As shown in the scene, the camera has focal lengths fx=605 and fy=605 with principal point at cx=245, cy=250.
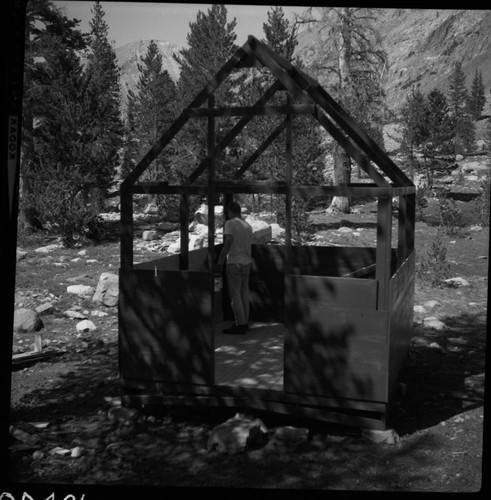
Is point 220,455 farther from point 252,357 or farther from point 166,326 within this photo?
point 252,357

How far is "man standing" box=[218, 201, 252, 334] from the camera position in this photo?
749cm

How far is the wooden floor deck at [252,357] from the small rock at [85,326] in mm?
2635

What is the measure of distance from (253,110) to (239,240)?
1.98 m

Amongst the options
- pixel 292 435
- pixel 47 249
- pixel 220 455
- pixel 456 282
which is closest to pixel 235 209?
pixel 292 435

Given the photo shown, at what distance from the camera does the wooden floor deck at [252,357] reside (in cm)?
632

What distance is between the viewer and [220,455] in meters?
5.55

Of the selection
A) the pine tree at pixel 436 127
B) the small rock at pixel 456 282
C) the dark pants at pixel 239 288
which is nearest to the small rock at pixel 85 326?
the dark pants at pixel 239 288

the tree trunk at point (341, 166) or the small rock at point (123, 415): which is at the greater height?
the tree trunk at point (341, 166)

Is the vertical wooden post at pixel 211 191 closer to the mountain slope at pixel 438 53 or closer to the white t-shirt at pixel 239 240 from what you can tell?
the white t-shirt at pixel 239 240

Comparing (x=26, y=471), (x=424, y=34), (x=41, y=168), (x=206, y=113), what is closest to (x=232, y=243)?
(x=206, y=113)

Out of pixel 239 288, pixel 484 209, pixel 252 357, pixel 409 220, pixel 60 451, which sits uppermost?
pixel 484 209

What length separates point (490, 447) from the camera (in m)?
3.20

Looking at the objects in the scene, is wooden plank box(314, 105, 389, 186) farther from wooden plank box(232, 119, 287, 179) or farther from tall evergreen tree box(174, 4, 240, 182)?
tall evergreen tree box(174, 4, 240, 182)

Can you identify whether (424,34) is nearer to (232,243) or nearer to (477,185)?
(477,185)
